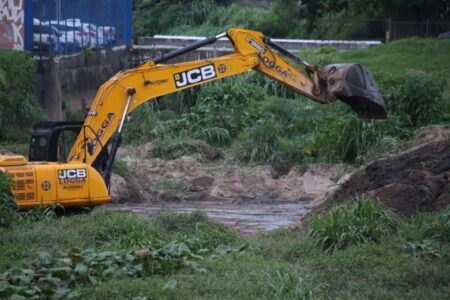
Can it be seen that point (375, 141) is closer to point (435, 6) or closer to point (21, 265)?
point (21, 265)

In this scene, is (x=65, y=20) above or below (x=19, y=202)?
A: above

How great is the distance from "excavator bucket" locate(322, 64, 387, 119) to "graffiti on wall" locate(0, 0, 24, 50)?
11.5 meters

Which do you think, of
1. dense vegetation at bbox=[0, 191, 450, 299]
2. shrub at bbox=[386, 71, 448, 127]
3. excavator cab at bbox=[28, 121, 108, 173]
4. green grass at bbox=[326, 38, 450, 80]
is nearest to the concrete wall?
green grass at bbox=[326, 38, 450, 80]

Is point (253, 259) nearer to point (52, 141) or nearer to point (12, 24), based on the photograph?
point (52, 141)

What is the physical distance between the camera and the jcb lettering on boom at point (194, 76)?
57.8 ft

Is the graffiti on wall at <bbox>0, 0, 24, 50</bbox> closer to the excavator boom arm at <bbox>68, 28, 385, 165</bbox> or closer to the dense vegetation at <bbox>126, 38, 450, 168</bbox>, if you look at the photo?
the dense vegetation at <bbox>126, 38, 450, 168</bbox>

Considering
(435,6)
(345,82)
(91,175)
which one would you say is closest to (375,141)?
(345,82)

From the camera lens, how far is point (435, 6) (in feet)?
138

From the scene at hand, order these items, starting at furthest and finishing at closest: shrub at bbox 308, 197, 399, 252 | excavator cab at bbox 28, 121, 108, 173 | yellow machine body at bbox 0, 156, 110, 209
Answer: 1. excavator cab at bbox 28, 121, 108, 173
2. yellow machine body at bbox 0, 156, 110, 209
3. shrub at bbox 308, 197, 399, 252

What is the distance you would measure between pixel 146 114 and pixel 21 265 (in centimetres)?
1599

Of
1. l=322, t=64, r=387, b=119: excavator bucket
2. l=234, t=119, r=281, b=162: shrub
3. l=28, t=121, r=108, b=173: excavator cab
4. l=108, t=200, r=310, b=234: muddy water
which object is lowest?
l=108, t=200, r=310, b=234: muddy water

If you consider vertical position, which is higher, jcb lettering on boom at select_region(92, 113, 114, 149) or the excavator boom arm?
the excavator boom arm

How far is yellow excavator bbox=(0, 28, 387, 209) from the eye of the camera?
15422 mm

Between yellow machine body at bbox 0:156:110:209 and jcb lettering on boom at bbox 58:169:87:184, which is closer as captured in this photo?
yellow machine body at bbox 0:156:110:209
